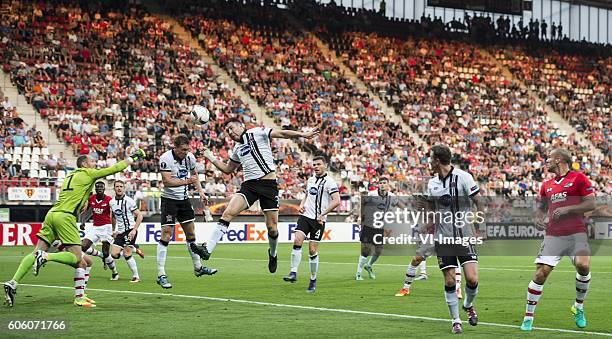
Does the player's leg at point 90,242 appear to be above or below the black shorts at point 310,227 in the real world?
below

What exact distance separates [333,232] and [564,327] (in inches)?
1153

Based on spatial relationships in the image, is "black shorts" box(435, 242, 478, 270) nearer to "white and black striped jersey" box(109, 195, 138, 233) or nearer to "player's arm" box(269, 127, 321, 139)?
"player's arm" box(269, 127, 321, 139)

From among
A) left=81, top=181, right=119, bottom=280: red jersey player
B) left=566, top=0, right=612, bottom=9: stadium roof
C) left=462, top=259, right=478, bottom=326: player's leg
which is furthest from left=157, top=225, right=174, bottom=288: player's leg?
left=566, top=0, right=612, bottom=9: stadium roof

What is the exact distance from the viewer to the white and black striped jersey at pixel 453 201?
39.0 feet

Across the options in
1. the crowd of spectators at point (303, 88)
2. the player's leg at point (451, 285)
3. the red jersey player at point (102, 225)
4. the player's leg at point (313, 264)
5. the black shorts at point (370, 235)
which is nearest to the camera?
the player's leg at point (451, 285)

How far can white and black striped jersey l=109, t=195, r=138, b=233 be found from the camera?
2089 centimetres

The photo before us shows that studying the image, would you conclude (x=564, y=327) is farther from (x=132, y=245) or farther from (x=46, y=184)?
(x=46, y=184)

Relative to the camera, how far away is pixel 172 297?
1669 centimetres

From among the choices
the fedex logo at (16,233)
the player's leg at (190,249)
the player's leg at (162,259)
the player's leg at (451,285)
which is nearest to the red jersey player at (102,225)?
the player's leg at (162,259)

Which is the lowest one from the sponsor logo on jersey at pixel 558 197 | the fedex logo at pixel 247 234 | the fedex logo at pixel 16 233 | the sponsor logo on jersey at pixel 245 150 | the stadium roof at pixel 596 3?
the fedex logo at pixel 247 234

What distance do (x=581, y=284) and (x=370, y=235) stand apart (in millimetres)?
9348

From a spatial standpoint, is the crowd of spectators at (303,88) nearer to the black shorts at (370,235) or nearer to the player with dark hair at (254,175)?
the black shorts at (370,235)

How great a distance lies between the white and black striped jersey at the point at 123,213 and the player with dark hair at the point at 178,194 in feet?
9.33

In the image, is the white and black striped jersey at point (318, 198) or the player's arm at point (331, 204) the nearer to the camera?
the player's arm at point (331, 204)
